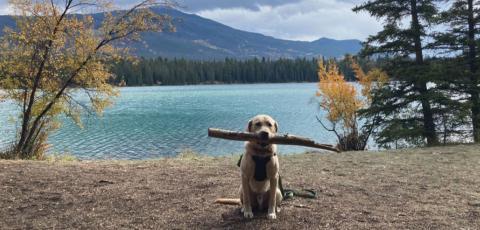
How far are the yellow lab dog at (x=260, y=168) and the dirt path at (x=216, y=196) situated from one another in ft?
0.98

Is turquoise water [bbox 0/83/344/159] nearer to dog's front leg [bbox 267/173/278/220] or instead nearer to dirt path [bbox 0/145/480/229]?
dirt path [bbox 0/145/480/229]

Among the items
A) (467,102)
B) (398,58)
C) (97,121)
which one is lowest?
(97,121)

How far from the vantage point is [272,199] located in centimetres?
661

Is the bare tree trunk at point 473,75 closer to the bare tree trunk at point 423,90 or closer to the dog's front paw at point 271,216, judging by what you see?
the bare tree trunk at point 423,90

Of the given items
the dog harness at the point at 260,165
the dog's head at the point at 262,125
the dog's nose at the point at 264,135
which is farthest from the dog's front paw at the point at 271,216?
the dog's nose at the point at 264,135

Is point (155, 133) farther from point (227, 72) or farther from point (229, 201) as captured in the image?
point (227, 72)

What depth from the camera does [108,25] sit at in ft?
51.1

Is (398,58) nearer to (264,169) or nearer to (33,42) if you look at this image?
(33,42)

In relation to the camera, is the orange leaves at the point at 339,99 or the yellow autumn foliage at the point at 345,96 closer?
the yellow autumn foliage at the point at 345,96

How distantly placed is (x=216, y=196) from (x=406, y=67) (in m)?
15.8

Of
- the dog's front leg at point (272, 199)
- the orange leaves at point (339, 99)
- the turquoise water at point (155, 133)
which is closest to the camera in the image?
the dog's front leg at point (272, 199)

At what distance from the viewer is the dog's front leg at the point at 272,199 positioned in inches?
254

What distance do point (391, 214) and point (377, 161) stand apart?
5.97 m

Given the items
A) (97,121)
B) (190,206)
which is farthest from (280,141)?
(97,121)
